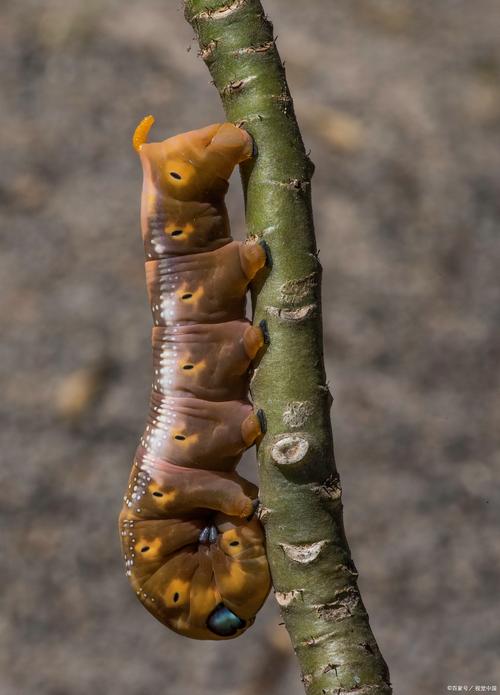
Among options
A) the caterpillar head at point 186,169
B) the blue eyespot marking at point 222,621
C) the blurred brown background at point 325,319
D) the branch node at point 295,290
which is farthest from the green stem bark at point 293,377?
the blurred brown background at point 325,319

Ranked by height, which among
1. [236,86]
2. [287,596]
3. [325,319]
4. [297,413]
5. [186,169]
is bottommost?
[325,319]

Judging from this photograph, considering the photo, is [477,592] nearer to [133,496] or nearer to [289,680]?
[289,680]

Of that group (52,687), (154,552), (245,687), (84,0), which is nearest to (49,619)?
(52,687)

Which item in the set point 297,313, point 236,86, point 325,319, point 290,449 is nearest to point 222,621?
point 290,449

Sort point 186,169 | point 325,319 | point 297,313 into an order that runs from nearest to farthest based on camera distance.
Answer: point 297,313
point 186,169
point 325,319

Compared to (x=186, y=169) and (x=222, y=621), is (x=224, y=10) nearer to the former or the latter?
(x=186, y=169)

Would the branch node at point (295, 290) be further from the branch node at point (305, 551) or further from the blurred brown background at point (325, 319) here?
the blurred brown background at point (325, 319)
